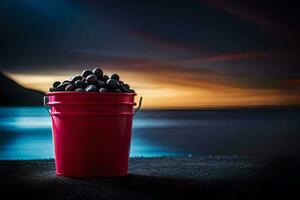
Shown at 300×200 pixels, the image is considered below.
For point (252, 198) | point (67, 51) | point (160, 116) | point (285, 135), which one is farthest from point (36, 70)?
point (252, 198)

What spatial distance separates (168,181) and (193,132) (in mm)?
2189

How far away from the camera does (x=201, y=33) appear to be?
498 centimetres

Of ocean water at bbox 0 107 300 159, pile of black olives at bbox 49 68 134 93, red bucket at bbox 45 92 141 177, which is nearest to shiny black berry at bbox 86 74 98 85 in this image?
pile of black olives at bbox 49 68 134 93

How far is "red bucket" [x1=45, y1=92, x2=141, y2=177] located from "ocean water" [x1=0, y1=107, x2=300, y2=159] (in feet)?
5.05

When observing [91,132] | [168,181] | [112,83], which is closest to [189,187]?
[168,181]

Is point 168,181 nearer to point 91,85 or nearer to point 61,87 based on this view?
point 91,85

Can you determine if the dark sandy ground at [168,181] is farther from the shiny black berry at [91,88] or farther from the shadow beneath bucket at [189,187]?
the shiny black berry at [91,88]

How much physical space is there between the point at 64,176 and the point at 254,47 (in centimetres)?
240

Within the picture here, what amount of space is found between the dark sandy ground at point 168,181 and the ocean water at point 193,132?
0.80 metres

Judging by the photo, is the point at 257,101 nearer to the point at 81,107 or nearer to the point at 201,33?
the point at 201,33

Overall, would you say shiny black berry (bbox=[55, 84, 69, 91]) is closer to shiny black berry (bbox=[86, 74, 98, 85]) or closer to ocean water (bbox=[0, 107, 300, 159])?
shiny black berry (bbox=[86, 74, 98, 85])

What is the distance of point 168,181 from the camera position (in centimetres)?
317

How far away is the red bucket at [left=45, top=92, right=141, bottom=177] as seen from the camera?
3.24 meters

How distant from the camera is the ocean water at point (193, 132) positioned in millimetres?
4969
